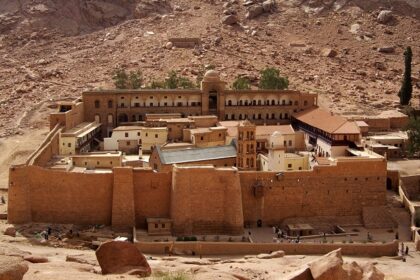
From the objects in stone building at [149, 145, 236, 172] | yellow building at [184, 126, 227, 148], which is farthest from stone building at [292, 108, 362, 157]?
stone building at [149, 145, 236, 172]

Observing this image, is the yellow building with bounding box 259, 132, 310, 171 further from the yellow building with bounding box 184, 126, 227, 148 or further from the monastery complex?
the yellow building with bounding box 184, 126, 227, 148

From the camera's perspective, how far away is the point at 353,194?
121 feet

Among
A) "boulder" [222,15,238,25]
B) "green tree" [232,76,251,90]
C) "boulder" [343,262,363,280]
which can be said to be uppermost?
"boulder" [222,15,238,25]

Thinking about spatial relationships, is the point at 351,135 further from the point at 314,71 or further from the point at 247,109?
the point at 314,71

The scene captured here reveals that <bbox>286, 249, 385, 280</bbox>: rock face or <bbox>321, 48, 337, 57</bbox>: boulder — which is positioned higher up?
<bbox>321, 48, 337, 57</bbox>: boulder

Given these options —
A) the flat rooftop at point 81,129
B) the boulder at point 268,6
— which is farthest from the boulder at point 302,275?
the boulder at point 268,6

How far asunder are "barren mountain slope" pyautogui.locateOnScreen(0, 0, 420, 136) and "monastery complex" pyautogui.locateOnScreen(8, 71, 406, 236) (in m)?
11.3

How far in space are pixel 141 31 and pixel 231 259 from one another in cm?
4873

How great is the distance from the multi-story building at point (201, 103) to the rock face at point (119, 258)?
1073 inches

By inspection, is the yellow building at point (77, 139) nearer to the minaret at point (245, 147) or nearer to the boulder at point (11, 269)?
the minaret at point (245, 147)

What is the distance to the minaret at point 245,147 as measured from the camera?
40.0m

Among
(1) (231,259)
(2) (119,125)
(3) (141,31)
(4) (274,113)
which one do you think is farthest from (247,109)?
(3) (141,31)

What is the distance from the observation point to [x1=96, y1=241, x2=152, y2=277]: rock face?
22.5 m

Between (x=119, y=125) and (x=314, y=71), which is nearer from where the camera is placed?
(x=119, y=125)
